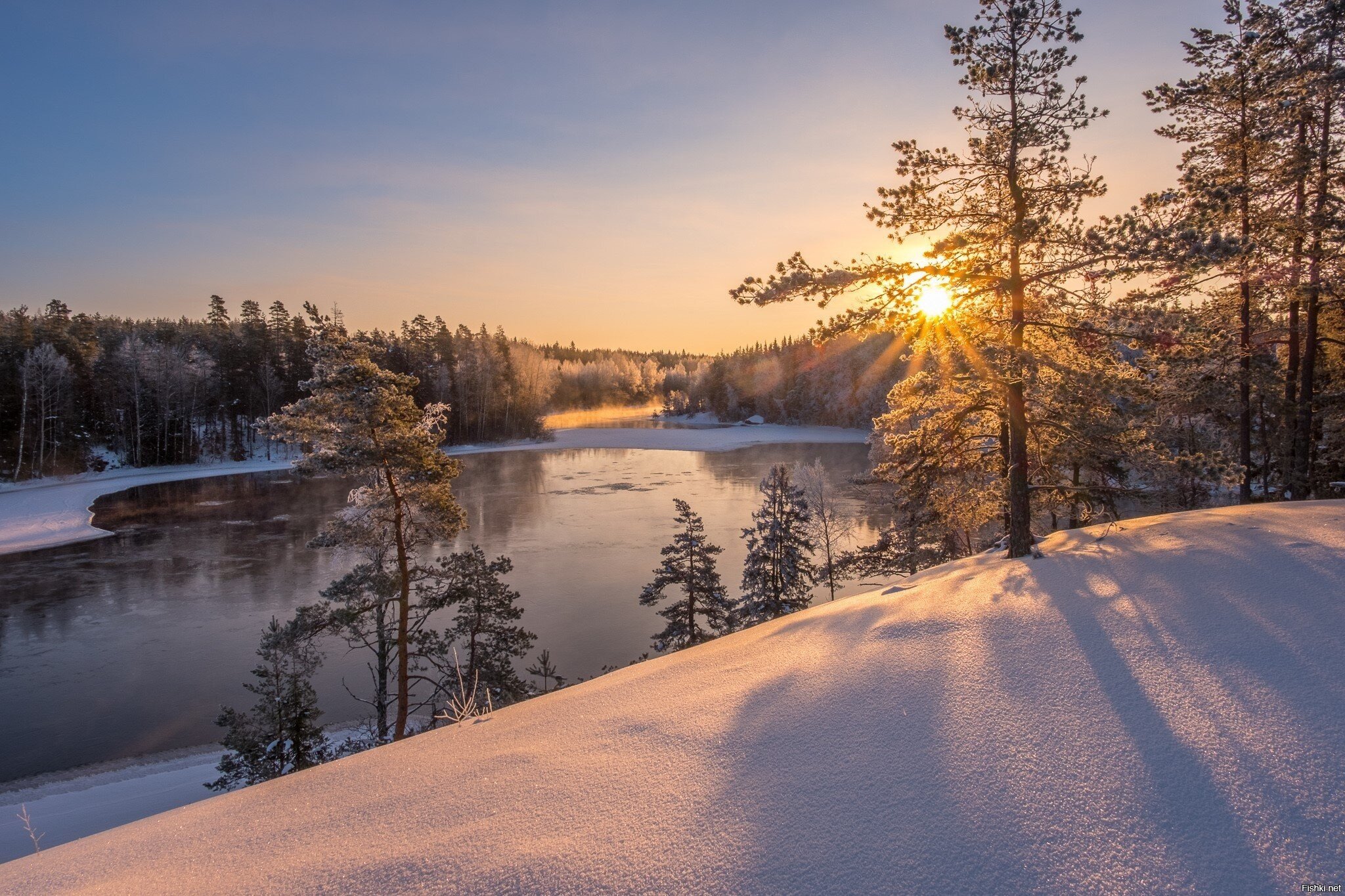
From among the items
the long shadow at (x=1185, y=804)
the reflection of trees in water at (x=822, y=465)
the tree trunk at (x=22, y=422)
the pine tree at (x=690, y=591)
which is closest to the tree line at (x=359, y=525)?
the pine tree at (x=690, y=591)

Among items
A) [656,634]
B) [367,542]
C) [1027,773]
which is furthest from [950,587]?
[656,634]

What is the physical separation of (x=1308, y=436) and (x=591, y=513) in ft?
88.1

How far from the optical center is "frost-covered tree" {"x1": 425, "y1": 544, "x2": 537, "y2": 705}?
518 inches

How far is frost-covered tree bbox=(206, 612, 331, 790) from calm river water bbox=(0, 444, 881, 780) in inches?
117

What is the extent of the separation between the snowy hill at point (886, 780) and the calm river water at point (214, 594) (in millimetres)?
12318

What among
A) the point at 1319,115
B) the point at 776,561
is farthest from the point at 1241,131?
the point at 776,561

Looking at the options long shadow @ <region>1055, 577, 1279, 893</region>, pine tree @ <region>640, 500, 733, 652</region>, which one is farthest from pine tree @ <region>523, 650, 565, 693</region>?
long shadow @ <region>1055, 577, 1279, 893</region>

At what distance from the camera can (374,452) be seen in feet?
37.4

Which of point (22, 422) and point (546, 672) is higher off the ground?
point (22, 422)

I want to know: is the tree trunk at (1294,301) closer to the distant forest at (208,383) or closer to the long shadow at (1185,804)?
the long shadow at (1185,804)

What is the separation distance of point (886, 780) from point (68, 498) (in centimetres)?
5223

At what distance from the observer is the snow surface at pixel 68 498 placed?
2908 centimetres

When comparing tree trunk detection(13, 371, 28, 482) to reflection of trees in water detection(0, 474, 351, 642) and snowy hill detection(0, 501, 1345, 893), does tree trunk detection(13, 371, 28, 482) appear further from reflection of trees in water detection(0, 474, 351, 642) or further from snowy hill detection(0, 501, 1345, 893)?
snowy hill detection(0, 501, 1345, 893)

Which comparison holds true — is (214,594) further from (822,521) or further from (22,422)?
(22,422)
